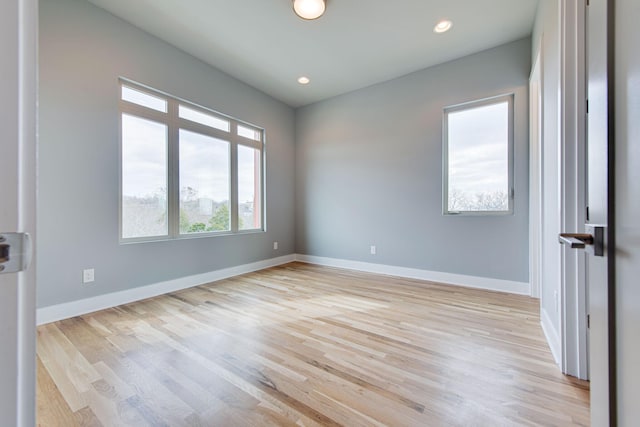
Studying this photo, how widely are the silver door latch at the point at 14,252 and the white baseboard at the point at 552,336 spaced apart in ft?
7.65

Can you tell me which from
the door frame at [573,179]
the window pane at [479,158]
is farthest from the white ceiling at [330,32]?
the door frame at [573,179]

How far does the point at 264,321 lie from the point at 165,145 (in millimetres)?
2314

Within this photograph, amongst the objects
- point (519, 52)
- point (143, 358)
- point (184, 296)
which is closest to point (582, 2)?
point (519, 52)

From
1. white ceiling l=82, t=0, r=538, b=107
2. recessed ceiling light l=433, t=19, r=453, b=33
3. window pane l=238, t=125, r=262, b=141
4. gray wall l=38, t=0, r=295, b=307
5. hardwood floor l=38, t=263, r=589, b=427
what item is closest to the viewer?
hardwood floor l=38, t=263, r=589, b=427

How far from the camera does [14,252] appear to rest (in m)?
0.39

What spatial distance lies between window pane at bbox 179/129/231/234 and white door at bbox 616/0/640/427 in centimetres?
349

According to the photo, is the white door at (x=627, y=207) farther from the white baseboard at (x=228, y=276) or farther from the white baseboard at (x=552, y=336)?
the white baseboard at (x=228, y=276)

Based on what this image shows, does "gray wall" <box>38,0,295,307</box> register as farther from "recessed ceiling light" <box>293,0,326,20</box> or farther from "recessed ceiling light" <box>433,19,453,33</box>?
"recessed ceiling light" <box>433,19,453,33</box>

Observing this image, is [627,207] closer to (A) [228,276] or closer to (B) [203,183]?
(B) [203,183]

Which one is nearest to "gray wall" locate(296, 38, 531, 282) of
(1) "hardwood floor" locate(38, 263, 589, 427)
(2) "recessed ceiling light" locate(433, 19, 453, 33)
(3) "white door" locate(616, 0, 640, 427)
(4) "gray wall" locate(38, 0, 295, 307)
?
(2) "recessed ceiling light" locate(433, 19, 453, 33)

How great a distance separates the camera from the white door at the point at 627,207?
1.52 feet

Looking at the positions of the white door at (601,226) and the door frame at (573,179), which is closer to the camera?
the white door at (601,226)

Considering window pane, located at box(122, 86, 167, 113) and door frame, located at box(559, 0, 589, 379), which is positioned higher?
window pane, located at box(122, 86, 167, 113)

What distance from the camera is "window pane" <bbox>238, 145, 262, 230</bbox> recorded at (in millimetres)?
3971
